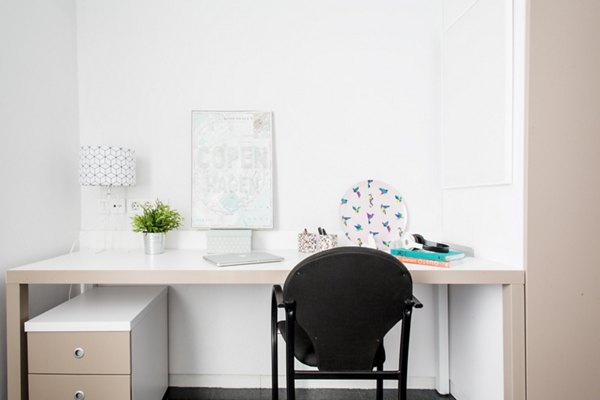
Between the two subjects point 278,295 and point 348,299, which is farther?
point 278,295

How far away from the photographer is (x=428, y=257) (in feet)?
4.71

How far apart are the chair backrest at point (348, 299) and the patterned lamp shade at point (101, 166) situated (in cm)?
112

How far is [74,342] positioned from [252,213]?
3.11 feet

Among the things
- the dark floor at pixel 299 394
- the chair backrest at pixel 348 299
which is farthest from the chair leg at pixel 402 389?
the dark floor at pixel 299 394

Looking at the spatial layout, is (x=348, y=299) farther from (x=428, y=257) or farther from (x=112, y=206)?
(x=112, y=206)

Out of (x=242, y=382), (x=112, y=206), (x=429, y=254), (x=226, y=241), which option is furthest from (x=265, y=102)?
(x=242, y=382)

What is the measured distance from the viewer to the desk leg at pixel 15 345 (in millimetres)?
1288

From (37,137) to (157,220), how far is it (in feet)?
2.13

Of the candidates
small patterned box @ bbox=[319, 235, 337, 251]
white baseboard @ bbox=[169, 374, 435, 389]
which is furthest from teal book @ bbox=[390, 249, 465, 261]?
white baseboard @ bbox=[169, 374, 435, 389]

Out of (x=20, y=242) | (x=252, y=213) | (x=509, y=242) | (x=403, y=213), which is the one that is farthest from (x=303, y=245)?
(x=20, y=242)

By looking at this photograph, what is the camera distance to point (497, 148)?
1396 millimetres

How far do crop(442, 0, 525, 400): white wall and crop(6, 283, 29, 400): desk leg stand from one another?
182cm

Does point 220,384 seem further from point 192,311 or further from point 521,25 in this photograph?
point 521,25

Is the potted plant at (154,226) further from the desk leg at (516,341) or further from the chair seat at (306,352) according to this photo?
the desk leg at (516,341)
